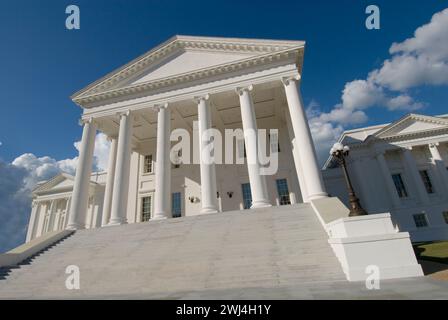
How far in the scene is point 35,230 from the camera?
107 feet

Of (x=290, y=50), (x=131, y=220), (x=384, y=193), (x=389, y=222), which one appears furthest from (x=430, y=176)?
(x=131, y=220)

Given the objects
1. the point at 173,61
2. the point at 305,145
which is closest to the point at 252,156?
the point at 305,145

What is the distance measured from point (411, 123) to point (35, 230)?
175ft

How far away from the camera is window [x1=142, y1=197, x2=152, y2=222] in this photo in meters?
23.2

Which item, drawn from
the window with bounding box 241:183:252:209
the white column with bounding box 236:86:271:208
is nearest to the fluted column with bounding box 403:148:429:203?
the window with bounding box 241:183:252:209

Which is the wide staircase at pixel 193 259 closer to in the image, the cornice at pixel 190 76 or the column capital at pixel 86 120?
the column capital at pixel 86 120

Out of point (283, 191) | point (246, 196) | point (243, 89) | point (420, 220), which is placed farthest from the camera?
point (420, 220)

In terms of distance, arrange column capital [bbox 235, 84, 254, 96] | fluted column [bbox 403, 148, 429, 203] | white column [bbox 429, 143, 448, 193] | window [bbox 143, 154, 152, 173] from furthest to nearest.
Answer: white column [bbox 429, 143, 448, 193] < fluted column [bbox 403, 148, 429, 203] < window [bbox 143, 154, 152, 173] < column capital [bbox 235, 84, 254, 96]

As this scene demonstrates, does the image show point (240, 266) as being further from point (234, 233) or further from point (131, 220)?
point (131, 220)

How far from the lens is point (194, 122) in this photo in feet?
76.2

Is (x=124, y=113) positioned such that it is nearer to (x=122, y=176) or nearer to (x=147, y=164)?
(x=122, y=176)

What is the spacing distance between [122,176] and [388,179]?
30.8 m

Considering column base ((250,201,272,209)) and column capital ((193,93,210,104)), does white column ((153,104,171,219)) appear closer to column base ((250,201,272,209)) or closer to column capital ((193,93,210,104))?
column capital ((193,93,210,104))

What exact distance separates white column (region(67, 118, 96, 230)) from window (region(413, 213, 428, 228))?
35447mm
